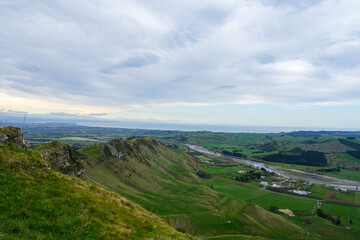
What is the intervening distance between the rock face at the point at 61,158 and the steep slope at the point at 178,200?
18.8 metres

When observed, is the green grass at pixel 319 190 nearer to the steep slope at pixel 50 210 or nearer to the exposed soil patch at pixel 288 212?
the exposed soil patch at pixel 288 212

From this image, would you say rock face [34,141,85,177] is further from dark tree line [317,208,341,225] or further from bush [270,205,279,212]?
dark tree line [317,208,341,225]

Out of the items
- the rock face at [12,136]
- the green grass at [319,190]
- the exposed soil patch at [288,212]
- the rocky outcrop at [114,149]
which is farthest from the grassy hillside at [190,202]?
the rock face at [12,136]

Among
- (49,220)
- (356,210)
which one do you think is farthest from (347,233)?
(49,220)

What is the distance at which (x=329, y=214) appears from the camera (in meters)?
113

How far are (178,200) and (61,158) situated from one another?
67.5 metres

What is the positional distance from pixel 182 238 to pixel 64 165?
6288 centimetres

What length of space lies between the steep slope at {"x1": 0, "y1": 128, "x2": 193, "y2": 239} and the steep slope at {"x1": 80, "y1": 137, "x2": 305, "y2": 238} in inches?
2006

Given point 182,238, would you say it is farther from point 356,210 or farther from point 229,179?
point 229,179

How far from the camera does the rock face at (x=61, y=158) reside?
66925mm

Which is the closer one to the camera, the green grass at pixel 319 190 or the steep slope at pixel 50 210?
the steep slope at pixel 50 210

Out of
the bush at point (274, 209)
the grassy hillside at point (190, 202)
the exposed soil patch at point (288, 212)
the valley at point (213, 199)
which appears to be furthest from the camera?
the bush at point (274, 209)

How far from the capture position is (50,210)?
1922 centimetres

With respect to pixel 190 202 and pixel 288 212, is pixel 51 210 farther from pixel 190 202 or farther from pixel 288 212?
pixel 288 212
